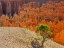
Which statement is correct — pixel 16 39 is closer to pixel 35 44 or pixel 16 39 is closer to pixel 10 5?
pixel 35 44

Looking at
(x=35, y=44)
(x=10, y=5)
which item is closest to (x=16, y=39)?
(x=35, y=44)

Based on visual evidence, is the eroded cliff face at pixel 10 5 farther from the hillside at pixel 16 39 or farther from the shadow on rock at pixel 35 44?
the shadow on rock at pixel 35 44

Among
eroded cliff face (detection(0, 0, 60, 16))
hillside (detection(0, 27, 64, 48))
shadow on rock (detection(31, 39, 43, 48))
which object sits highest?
hillside (detection(0, 27, 64, 48))

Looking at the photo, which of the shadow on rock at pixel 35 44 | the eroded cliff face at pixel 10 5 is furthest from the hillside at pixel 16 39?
the eroded cliff face at pixel 10 5

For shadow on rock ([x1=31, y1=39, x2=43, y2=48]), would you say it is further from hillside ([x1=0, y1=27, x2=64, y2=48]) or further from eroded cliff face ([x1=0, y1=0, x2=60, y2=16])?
eroded cliff face ([x1=0, y1=0, x2=60, y2=16])

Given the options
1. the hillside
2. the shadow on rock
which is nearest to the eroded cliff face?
the hillside

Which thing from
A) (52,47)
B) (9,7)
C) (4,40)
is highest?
(4,40)

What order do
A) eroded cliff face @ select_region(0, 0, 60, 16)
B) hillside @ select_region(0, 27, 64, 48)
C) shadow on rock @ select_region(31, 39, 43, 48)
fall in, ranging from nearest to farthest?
1. hillside @ select_region(0, 27, 64, 48)
2. shadow on rock @ select_region(31, 39, 43, 48)
3. eroded cliff face @ select_region(0, 0, 60, 16)

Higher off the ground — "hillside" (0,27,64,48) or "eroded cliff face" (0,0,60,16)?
"hillside" (0,27,64,48)

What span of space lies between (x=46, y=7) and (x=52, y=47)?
35463 mm

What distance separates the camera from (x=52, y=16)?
4569 cm

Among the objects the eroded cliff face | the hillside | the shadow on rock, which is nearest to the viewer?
the hillside

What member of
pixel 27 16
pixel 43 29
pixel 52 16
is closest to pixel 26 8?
pixel 27 16

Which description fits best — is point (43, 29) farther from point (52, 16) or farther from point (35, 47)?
point (52, 16)
